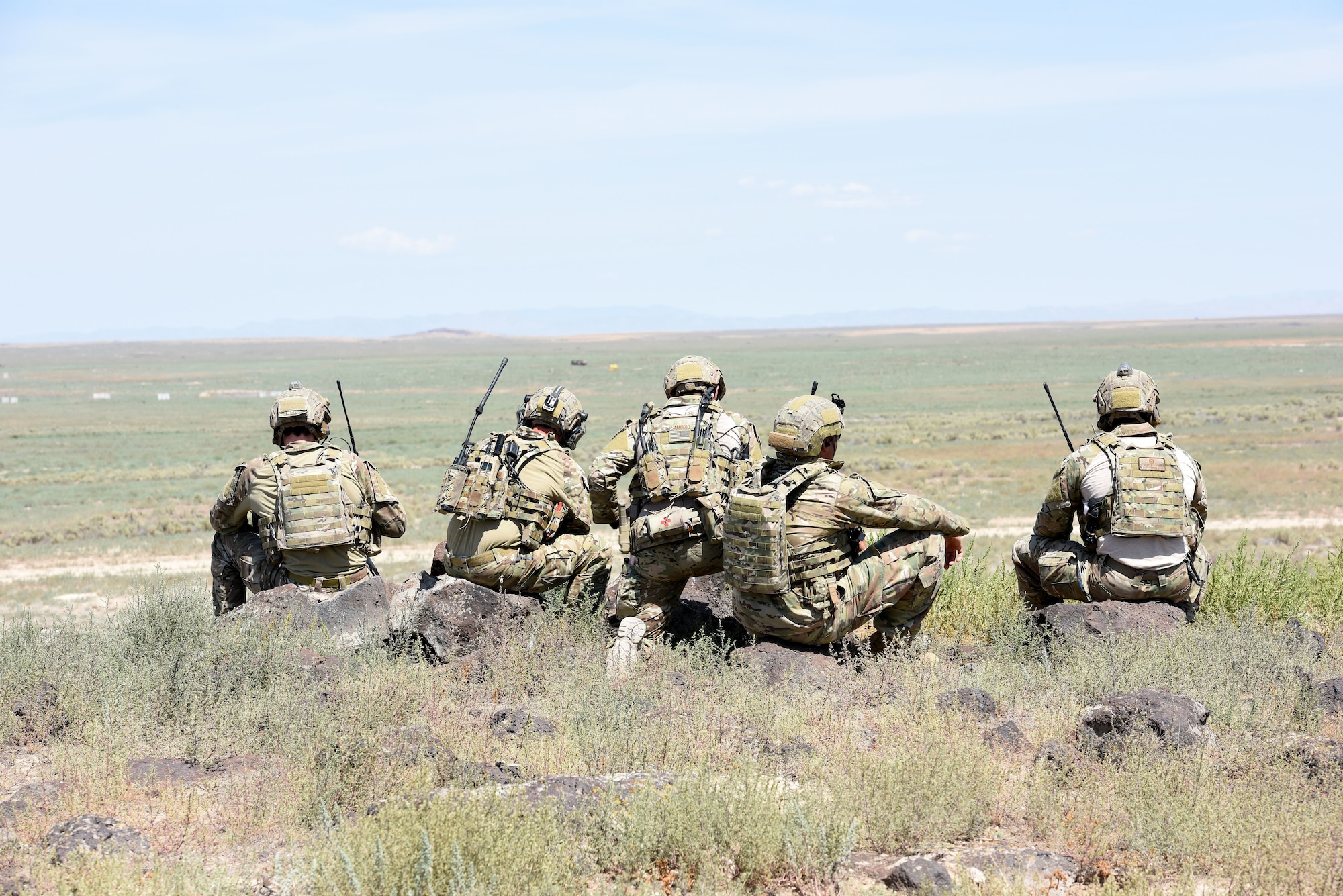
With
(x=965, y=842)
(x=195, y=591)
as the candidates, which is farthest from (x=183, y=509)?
(x=965, y=842)

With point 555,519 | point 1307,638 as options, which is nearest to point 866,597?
point 555,519

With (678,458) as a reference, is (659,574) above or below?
below

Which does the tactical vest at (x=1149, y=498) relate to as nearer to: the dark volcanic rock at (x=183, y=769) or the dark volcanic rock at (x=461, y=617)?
the dark volcanic rock at (x=461, y=617)

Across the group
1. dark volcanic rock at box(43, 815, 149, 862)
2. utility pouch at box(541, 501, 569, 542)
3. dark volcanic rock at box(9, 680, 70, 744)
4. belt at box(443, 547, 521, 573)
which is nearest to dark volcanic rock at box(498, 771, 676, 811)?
dark volcanic rock at box(43, 815, 149, 862)

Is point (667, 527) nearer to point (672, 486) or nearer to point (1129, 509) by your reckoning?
point (672, 486)

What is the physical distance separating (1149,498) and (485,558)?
372 centimetres

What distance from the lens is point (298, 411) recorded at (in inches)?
304

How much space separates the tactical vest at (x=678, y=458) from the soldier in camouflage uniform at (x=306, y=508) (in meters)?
1.79

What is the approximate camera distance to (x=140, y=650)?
6195 millimetres

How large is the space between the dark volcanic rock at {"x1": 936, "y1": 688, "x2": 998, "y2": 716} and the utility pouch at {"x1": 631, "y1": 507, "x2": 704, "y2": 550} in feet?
5.95

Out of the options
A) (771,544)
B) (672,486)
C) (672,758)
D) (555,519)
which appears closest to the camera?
(672,758)

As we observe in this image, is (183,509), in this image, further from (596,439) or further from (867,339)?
(867,339)

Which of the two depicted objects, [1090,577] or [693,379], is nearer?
[1090,577]

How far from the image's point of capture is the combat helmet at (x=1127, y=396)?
22.7 ft
